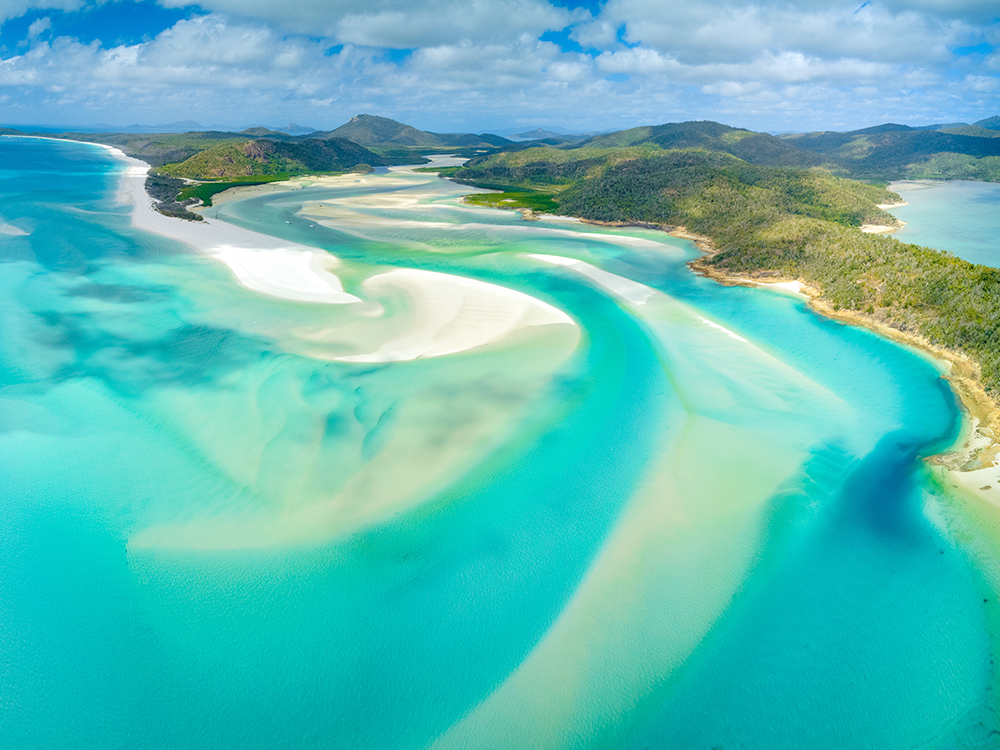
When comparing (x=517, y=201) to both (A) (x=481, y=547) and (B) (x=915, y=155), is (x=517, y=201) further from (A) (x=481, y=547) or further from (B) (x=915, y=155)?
(B) (x=915, y=155)

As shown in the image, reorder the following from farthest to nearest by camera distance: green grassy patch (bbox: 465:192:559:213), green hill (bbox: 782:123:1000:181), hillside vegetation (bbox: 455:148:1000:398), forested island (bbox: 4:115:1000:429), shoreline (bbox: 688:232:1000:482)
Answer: green hill (bbox: 782:123:1000:181) < green grassy patch (bbox: 465:192:559:213) < forested island (bbox: 4:115:1000:429) < hillside vegetation (bbox: 455:148:1000:398) < shoreline (bbox: 688:232:1000:482)

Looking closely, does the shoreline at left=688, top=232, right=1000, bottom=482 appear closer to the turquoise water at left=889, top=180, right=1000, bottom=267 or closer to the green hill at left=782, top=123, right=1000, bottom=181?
the turquoise water at left=889, top=180, right=1000, bottom=267

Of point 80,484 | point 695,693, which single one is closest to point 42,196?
point 80,484

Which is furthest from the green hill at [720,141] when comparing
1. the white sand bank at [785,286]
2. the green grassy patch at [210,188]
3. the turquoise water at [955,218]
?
the white sand bank at [785,286]

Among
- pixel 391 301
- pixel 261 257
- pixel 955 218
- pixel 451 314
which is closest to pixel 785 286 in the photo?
pixel 451 314

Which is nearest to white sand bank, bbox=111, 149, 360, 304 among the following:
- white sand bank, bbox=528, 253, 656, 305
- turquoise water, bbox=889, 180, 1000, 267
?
white sand bank, bbox=528, 253, 656, 305
